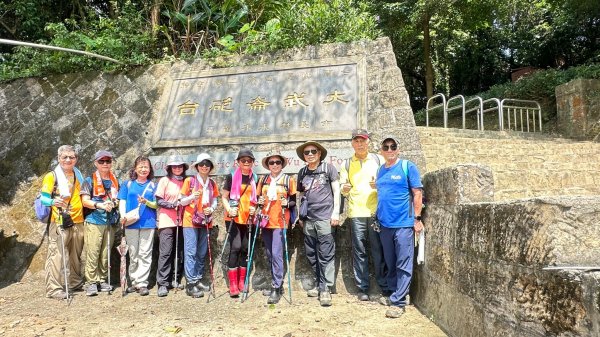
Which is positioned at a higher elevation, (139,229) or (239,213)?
(239,213)

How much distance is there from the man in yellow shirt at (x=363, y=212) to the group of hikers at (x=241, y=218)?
0.03 ft

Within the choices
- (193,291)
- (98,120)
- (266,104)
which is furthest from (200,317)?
(98,120)

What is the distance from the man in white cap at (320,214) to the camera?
13.4 feet

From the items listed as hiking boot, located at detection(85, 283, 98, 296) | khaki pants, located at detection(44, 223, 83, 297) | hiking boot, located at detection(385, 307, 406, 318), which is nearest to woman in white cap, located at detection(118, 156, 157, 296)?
hiking boot, located at detection(85, 283, 98, 296)

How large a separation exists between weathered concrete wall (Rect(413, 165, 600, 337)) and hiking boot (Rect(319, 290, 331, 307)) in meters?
0.95

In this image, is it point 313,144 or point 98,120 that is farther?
point 98,120

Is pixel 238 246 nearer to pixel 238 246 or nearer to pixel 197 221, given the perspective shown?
pixel 238 246

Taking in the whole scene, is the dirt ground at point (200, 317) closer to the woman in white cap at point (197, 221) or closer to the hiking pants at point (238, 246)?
the woman in white cap at point (197, 221)

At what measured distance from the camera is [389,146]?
12.4ft

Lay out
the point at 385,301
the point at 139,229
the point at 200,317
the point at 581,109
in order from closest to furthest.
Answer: the point at 200,317 < the point at 385,301 < the point at 139,229 < the point at 581,109

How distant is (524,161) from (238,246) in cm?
445

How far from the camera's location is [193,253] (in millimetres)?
4398

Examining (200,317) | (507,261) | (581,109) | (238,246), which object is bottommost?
(200,317)

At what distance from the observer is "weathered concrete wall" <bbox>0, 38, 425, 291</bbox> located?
511 cm
